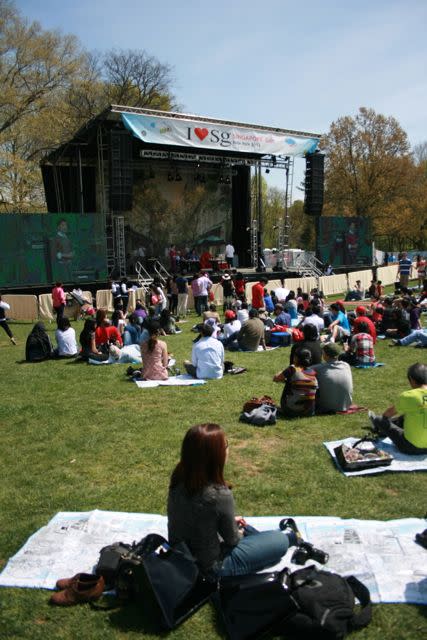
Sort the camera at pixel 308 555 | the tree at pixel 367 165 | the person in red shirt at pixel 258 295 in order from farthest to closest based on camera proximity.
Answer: the tree at pixel 367 165 < the person in red shirt at pixel 258 295 < the camera at pixel 308 555

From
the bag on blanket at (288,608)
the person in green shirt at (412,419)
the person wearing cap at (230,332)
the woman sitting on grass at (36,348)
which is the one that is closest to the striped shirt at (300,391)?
the person in green shirt at (412,419)

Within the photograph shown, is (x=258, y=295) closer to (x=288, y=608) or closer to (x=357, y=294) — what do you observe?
(x=357, y=294)

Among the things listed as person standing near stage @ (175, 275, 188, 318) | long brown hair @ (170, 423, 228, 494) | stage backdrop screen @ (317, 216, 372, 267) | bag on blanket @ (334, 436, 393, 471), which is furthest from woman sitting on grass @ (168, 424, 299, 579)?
stage backdrop screen @ (317, 216, 372, 267)

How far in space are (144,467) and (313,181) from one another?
22.5m

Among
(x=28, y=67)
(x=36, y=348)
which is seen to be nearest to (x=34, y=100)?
(x=28, y=67)

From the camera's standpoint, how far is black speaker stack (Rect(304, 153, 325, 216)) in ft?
84.4

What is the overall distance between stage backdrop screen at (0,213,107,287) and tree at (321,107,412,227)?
24097 millimetres

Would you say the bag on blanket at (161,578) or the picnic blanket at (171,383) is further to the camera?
the picnic blanket at (171,383)

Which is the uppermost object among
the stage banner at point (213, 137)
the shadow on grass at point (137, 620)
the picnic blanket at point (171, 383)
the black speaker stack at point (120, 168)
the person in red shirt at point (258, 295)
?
the stage banner at point (213, 137)

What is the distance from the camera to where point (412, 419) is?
18.0ft

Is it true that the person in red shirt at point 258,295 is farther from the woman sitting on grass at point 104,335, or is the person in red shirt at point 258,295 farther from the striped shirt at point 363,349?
the striped shirt at point 363,349

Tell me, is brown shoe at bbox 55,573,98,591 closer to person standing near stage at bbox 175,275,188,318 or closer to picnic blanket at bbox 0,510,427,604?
picnic blanket at bbox 0,510,427,604

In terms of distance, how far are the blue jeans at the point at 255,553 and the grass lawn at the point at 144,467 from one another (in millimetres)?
312

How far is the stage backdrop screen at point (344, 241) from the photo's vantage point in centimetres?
2958
